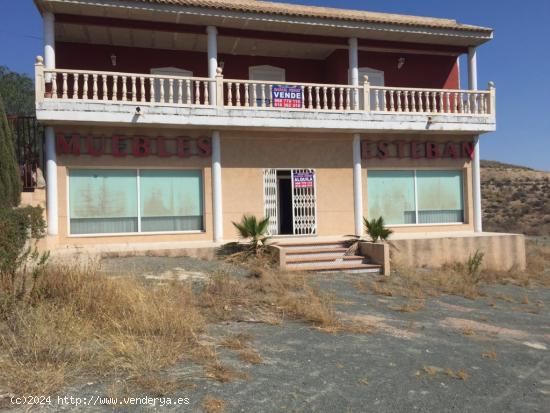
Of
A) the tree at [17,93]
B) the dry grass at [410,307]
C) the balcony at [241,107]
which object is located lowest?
the dry grass at [410,307]

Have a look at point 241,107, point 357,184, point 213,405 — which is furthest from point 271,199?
→ point 213,405

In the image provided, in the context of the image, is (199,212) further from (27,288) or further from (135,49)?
(27,288)

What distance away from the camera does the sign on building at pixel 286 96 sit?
13.7 m

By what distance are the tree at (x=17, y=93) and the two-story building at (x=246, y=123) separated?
1016 inches

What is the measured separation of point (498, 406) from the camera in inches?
174

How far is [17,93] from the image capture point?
37062 millimetres

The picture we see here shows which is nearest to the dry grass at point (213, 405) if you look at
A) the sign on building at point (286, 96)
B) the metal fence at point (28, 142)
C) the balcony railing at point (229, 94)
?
the balcony railing at point (229, 94)

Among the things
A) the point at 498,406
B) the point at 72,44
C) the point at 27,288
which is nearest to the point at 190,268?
the point at 27,288

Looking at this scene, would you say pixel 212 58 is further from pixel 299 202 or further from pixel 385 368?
pixel 385 368

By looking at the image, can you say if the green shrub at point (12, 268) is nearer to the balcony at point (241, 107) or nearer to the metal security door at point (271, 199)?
→ the balcony at point (241, 107)

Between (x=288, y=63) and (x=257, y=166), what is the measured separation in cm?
434

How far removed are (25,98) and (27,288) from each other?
36927 millimetres

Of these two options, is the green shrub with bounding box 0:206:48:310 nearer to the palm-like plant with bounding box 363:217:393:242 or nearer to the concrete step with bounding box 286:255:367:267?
the concrete step with bounding box 286:255:367:267

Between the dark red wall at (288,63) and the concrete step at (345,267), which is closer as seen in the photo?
the concrete step at (345,267)
